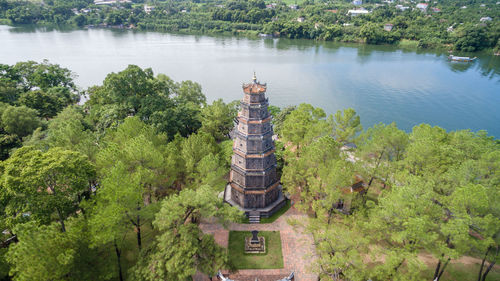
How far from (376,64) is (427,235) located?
2540 inches

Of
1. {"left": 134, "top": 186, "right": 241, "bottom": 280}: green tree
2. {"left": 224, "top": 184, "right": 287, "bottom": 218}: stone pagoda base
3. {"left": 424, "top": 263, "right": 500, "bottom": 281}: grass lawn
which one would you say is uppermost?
{"left": 134, "top": 186, "right": 241, "bottom": 280}: green tree

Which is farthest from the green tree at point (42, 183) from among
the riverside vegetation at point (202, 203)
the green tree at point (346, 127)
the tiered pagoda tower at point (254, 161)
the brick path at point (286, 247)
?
the green tree at point (346, 127)

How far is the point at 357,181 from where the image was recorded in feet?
81.5

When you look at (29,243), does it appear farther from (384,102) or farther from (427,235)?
(384,102)

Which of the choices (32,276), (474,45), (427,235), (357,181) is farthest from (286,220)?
(474,45)

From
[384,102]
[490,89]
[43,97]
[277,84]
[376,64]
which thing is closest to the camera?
[43,97]

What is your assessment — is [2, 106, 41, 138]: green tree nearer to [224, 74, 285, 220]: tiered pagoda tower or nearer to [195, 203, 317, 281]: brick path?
[195, 203, 317, 281]: brick path

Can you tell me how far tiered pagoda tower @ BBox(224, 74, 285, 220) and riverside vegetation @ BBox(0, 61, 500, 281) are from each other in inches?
79.9

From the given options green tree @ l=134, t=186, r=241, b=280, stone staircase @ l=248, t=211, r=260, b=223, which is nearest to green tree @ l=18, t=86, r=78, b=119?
green tree @ l=134, t=186, r=241, b=280

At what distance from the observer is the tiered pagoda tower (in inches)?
815

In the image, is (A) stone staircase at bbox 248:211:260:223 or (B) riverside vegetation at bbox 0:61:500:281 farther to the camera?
(A) stone staircase at bbox 248:211:260:223

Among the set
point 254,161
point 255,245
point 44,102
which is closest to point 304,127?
point 254,161

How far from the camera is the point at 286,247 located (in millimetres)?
21078

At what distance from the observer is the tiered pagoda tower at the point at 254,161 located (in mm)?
20703
